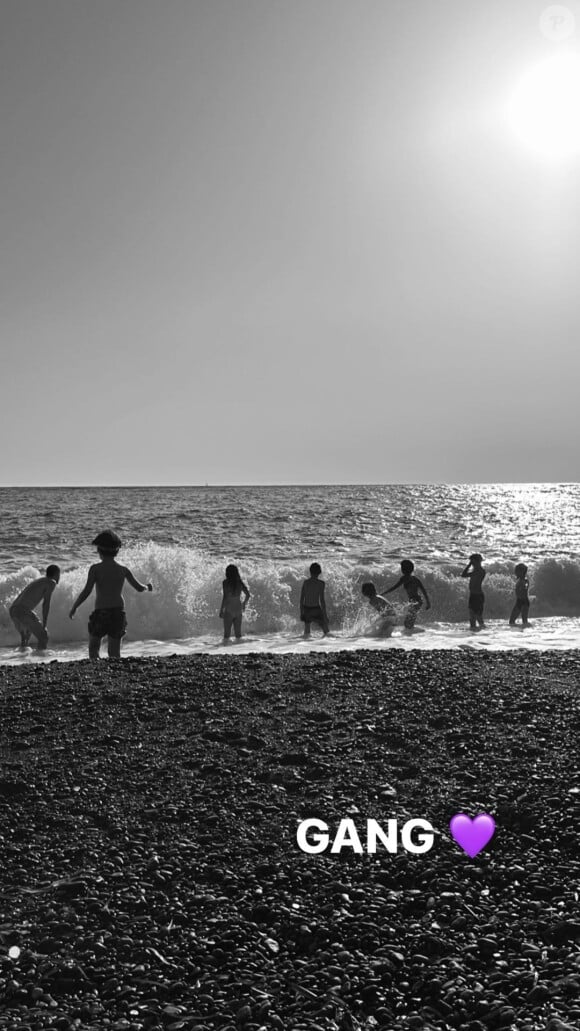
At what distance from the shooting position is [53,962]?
326 cm

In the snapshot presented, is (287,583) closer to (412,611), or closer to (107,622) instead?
(412,611)

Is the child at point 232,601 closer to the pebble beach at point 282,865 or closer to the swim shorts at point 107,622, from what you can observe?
the swim shorts at point 107,622

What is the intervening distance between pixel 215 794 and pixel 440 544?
3238 centimetres

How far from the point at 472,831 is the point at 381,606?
10568 millimetres

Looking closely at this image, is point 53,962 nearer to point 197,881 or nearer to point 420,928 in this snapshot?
point 197,881

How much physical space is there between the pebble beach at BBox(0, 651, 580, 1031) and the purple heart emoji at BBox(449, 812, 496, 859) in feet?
0.16

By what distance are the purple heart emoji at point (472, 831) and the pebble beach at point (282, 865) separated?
0.05m

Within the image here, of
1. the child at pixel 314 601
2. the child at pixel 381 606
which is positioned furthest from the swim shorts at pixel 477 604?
the child at pixel 314 601

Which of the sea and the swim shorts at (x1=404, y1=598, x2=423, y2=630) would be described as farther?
the swim shorts at (x1=404, y1=598, x2=423, y2=630)

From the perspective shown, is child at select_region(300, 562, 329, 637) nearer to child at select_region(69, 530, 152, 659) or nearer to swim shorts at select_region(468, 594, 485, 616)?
swim shorts at select_region(468, 594, 485, 616)

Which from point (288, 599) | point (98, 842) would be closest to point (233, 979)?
point (98, 842)

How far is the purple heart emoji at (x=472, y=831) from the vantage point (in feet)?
13.9

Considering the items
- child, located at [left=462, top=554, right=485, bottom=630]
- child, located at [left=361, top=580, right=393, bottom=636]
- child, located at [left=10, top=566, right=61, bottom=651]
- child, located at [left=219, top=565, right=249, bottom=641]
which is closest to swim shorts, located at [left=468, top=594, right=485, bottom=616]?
child, located at [left=462, top=554, right=485, bottom=630]

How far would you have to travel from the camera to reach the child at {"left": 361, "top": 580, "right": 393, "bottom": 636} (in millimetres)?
14406
